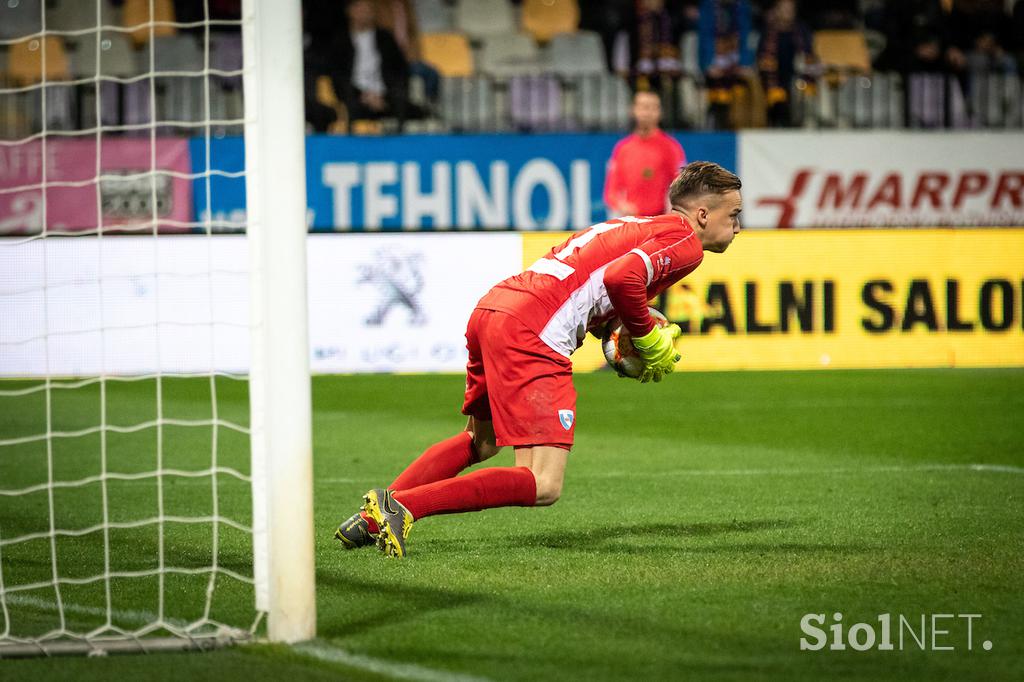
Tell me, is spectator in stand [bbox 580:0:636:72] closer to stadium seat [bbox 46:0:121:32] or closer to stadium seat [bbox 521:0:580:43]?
stadium seat [bbox 521:0:580:43]

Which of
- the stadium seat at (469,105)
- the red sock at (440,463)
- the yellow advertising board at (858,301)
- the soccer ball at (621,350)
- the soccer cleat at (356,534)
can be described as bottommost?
the yellow advertising board at (858,301)

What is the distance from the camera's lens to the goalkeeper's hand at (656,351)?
480cm

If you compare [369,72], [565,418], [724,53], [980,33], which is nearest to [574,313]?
[565,418]

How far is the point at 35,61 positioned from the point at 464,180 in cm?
512

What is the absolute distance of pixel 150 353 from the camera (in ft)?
41.9

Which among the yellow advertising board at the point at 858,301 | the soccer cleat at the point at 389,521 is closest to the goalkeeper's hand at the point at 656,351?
the soccer cleat at the point at 389,521

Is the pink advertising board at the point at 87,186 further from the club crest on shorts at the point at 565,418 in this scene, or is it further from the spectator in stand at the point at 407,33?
the club crest on shorts at the point at 565,418

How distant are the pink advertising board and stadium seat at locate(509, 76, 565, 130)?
3475 millimetres

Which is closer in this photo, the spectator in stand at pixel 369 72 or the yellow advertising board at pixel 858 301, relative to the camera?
the yellow advertising board at pixel 858 301

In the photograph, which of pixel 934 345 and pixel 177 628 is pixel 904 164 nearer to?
pixel 934 345

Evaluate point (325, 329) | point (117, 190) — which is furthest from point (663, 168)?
point (117, 190)

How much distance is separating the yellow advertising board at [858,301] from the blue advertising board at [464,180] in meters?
1.36

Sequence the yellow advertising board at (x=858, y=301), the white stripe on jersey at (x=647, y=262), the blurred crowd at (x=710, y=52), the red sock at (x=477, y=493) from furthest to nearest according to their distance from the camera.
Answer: the blurred crowd at (x=710, y=52) < the yellow advertising board at (x=858, y=301) < the white stripe on jersey at (x=647, y=262) < the red sock at (x=477, y=493)

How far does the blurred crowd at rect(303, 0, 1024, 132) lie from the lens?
14773mm
